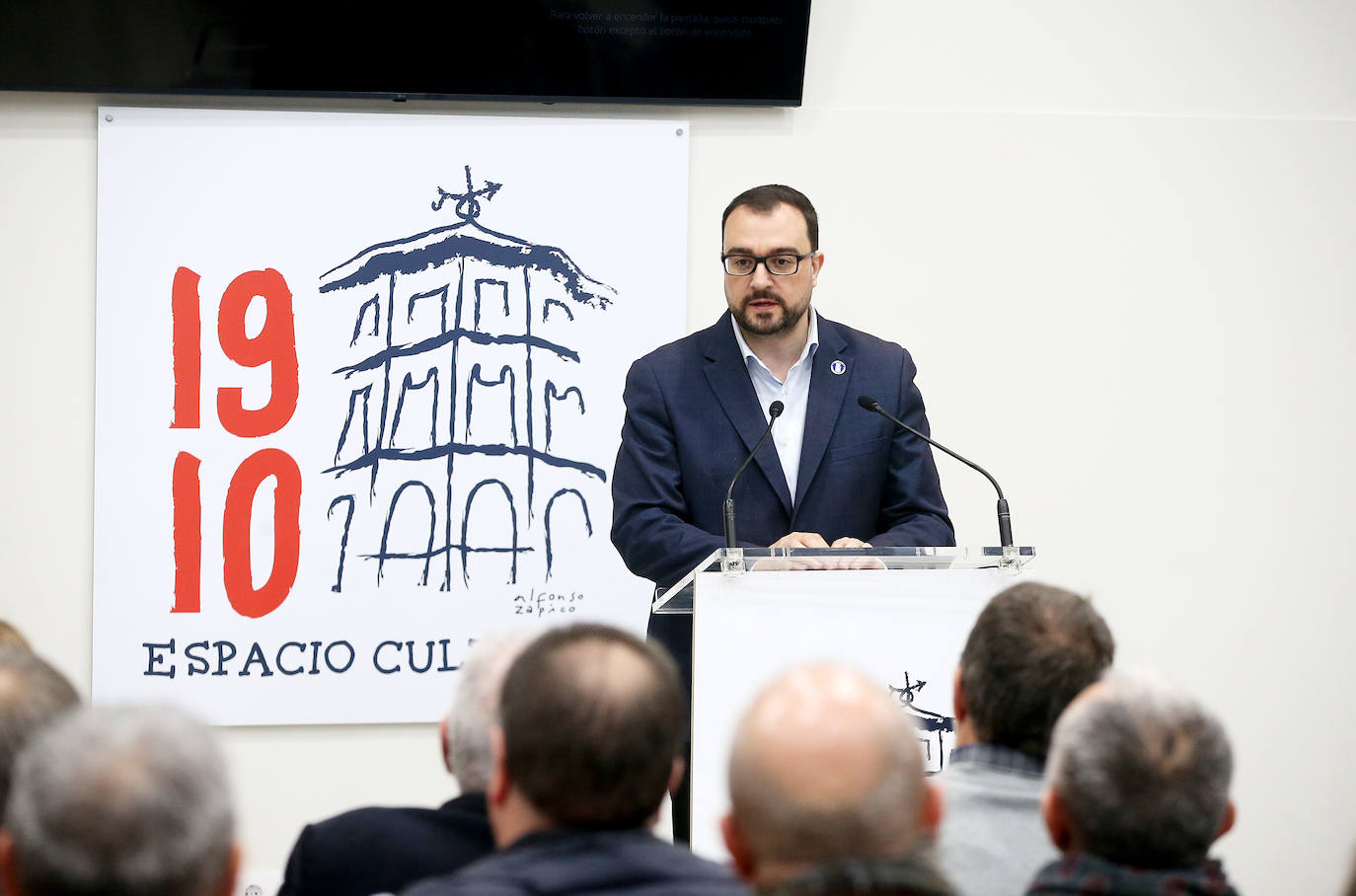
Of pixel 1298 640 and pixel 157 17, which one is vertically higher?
pixel 157 17

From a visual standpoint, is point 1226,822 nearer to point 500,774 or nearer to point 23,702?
point 500,774

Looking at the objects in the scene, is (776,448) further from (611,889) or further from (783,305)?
(611,889)

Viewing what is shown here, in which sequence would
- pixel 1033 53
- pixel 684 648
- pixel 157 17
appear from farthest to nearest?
pixel 1033 53, pixel 157 17, pixel 684 648

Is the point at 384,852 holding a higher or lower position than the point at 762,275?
lower

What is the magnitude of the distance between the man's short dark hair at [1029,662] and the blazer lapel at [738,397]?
1141mm

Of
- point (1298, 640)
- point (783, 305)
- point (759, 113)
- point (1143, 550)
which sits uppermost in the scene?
point (759, 113)

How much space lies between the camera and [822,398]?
3.06m

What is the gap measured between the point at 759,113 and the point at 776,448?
1.50 m

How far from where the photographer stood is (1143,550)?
13.9 ft

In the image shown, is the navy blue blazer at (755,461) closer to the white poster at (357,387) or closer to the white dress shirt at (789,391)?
the white dress shirt at (789,391)

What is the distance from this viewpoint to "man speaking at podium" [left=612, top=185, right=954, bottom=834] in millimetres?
2967

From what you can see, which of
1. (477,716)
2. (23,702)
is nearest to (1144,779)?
(477,716)

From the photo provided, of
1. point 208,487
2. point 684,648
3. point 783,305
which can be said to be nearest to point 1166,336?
point 783,305

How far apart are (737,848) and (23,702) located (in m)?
0.79
